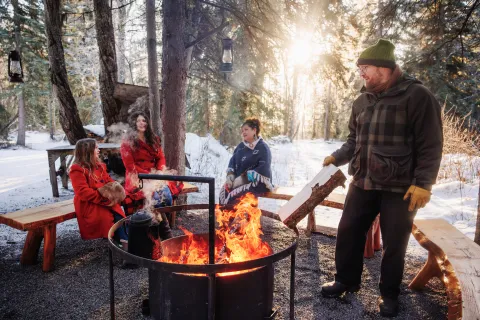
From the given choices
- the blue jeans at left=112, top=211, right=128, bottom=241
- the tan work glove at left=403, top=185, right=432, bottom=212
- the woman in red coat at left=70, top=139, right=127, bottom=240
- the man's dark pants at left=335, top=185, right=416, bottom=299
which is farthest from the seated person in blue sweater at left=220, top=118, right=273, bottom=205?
the tan work glove at left=403, top=185, right=432, bottom=212

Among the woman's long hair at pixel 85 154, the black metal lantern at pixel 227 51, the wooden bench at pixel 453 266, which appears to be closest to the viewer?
the wooden bench at pixel 453 266

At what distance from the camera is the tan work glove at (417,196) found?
8.05ft

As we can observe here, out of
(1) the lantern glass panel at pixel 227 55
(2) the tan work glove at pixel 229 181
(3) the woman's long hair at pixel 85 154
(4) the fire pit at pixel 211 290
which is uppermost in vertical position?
(1) the lantern glass panel at pixel 227 55

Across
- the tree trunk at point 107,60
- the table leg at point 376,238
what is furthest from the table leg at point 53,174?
the table leg at point 376,238

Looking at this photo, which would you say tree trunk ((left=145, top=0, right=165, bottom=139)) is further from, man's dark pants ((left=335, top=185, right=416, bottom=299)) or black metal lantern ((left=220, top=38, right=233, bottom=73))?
man's dark pants ((left=335, top=185, right=416, bottom=299))

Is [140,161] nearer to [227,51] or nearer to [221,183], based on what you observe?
[227,51]

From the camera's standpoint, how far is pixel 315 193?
3.10 metres

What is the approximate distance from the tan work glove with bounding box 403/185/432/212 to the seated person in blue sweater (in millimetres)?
2426

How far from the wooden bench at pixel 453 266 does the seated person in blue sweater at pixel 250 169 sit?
85.1 inches

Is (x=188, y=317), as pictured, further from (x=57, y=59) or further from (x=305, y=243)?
(x=57, y=59)

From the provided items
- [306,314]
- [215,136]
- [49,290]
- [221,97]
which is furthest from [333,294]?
[215,136]

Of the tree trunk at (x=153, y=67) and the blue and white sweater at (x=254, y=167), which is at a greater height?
the tree trunk at (x=153, y=67)

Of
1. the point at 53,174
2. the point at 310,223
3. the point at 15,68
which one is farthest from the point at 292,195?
the point at 15,68

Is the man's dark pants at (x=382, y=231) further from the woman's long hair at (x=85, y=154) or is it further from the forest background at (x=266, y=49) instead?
the woman's long hair at (x=85, y=154)
